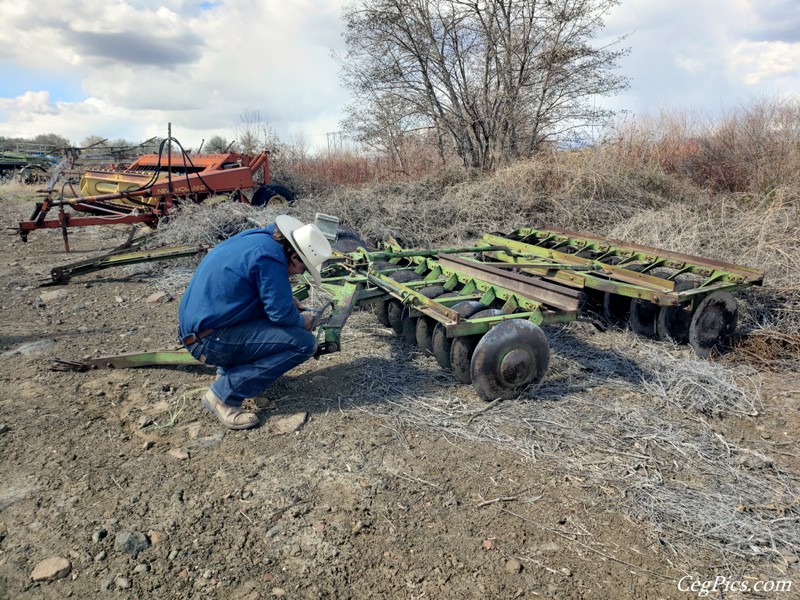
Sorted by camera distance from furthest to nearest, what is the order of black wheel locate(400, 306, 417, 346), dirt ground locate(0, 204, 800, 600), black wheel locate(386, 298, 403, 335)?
black wheel locate(386, 298, 403, 335), black wheel locate(400, 306, 417, 346), dirt ground locate(0, 204, 800, 600)

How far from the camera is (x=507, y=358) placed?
3676 millimetres

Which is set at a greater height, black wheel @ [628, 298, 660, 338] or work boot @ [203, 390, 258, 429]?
black wheel @ [628, 298, 660, 338]

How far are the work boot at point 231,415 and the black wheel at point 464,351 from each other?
138 cm

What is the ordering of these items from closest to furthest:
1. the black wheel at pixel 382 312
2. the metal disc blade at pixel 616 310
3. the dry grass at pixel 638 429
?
the dry grass at pixel 638 429 < the black wheel at pixel 382 312 < the metal disc blade at pixel 616 310

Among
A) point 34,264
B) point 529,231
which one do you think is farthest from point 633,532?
point 34,264

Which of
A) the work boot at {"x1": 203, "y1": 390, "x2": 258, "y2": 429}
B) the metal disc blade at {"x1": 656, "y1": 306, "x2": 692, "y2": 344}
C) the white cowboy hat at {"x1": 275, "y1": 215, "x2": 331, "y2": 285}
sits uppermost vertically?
the white cowboy hat at {"x1": 275, "y1": 215, "x2": 331, "y2": 285}

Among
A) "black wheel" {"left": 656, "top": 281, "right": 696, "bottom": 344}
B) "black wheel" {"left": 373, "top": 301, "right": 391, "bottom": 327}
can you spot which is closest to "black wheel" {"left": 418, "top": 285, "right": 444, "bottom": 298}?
"black wheel" {"left": 373, "top": 301, "right": 391, "bottom": 327}

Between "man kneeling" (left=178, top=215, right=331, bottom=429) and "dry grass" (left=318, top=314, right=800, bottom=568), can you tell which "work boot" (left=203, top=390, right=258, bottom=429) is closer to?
"man kneeling" (left=178, top=215, right=331, bottom=429)

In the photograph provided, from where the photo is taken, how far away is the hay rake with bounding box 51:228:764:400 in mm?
3762

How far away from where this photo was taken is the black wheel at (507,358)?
3.65 metres

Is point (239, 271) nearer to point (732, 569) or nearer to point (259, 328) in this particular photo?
point (259, 328)

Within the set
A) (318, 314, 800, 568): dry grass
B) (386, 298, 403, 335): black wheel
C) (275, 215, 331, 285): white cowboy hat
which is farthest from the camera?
(386, 298, 403, 335): black wheel

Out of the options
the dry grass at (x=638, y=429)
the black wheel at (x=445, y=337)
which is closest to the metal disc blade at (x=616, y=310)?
the dry grass at (x=638, y=429)

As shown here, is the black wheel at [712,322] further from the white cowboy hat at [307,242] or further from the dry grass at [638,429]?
the white cowboy hat at [307,242]
